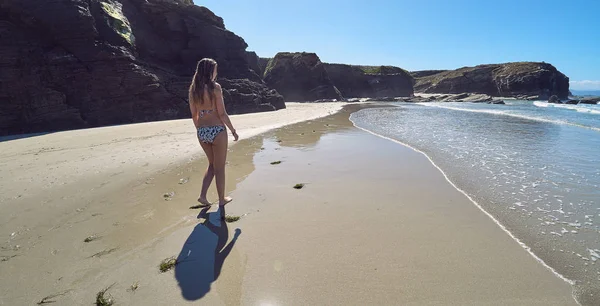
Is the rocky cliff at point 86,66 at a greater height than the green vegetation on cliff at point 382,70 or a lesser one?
lesser

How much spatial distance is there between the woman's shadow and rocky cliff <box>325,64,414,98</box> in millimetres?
79514

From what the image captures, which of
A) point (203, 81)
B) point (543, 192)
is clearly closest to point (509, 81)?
point (543, 192)

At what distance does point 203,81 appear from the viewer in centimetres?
416

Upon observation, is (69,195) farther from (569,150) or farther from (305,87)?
(305,87)

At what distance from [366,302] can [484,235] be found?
79.6 inches

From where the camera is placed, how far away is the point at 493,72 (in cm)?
8669

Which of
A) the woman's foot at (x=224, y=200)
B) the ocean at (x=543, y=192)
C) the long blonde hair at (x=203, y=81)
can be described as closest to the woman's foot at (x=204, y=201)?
the woman's foot at (x=224, y=200)

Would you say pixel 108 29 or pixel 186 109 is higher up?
pixel 108 29

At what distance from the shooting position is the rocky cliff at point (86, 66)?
14.1 m

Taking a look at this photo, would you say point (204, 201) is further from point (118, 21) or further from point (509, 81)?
point (509, 81)

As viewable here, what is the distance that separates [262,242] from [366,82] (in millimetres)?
84099

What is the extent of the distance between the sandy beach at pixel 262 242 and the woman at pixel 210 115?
616 mm

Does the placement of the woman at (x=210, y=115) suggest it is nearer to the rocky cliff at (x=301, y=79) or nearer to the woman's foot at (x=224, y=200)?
the woman's foot at (x=224, y=200)

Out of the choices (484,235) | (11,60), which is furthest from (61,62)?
(484,235)
